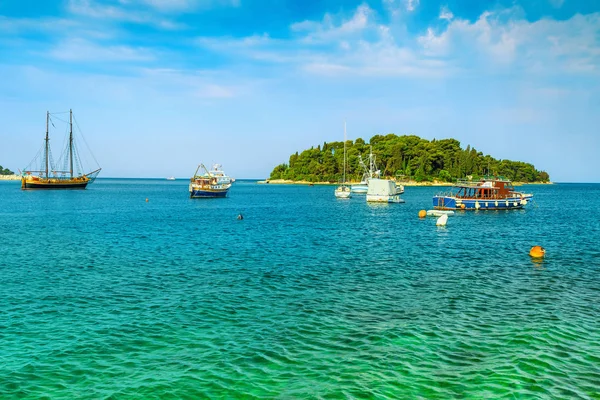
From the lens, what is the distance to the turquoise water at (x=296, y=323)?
13.1 meters

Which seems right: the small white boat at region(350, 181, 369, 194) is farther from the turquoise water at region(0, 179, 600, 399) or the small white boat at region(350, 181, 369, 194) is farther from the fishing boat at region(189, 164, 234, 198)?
the turquoise water at region(0, 179, 600, 399)

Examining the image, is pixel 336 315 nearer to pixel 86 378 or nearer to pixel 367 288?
pixel 367 288

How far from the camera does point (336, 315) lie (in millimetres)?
19375

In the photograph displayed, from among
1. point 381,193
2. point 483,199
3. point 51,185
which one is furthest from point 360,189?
point 51,185

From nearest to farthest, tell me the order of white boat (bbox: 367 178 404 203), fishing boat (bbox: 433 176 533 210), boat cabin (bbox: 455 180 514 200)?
1. fishing boat (bbox: 433 176 533 210)
2. boat cabin (bbox: 455 180 514 200)
3. white boat (bbox: 367 178 404 203)

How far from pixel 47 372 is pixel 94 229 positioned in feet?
143

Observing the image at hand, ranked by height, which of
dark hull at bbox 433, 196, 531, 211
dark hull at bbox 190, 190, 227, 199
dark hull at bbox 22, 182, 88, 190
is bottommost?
dark hull at bbox 433, 196, 531, 211

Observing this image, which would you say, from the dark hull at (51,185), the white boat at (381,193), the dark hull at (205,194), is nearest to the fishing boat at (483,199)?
the white boat at (381,193)

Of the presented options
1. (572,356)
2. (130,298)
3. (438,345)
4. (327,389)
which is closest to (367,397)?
(327,389)

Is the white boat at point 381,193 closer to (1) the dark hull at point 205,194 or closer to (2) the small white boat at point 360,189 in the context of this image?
(1) the dark hull at point 205,194

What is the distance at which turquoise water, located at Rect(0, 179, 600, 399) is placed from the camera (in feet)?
43.1

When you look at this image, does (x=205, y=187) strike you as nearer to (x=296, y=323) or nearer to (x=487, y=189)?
(x=487, y=189)

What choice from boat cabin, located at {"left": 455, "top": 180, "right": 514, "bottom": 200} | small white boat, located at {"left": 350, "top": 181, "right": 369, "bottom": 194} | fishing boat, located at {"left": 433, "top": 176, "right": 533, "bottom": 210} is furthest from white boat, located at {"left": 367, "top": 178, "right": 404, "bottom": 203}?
small white boat, located at {"left": 350, "top": 181, "right": 369, "bottom": 194}

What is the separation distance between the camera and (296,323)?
18.3 m
